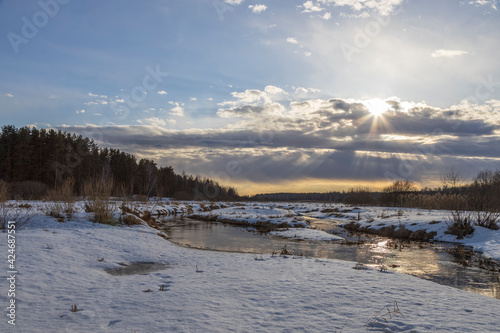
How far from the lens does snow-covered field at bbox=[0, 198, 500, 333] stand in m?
4.30

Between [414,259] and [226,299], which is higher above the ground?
[226,299]

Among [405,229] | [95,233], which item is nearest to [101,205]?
[95,233]

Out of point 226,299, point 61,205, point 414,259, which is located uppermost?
point 61,205

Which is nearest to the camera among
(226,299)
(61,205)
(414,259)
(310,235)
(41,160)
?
(226,299)

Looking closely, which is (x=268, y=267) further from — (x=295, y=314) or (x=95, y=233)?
(x=95, y=233)

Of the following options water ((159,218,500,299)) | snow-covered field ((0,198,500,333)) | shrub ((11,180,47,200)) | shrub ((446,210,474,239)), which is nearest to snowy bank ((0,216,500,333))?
snow-covered field ((0,198,500,333))

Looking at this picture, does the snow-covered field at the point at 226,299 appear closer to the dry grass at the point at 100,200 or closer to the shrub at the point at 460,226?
the dry grass at the point at 100,200

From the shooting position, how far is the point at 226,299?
535 cm

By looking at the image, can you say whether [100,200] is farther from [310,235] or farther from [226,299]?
[226,299]

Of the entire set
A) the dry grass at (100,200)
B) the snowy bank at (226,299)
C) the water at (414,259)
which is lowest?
the water at (414,259)

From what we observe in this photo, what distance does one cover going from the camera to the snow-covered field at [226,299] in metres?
4.30

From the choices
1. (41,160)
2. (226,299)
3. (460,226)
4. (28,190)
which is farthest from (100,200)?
(41,160)

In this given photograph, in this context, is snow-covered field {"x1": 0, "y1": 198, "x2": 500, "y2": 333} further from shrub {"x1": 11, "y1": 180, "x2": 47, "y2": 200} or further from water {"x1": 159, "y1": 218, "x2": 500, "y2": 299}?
shrub {"x1": 11, "y1": 180, "x2": 47, "y2": 200}

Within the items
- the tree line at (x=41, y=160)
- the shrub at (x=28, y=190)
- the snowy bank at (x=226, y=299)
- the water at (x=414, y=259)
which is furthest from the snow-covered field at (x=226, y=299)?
the shrub at (x=28, y=190)
